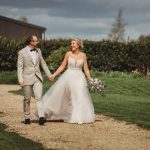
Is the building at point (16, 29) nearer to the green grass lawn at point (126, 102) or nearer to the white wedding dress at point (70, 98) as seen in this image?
the green grass lawn at point (126, 102)

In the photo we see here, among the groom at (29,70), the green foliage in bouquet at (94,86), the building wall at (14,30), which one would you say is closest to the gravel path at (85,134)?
the groom at (29,70)

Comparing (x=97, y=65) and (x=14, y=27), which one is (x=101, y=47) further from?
(x=14, y=27)

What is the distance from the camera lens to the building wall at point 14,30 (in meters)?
55.1

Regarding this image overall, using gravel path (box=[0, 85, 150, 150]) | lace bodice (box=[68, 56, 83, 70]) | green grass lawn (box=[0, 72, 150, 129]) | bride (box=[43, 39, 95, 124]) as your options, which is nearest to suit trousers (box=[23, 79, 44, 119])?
gravel path (box=[0, 85, 150, 150])

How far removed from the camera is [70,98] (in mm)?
14188

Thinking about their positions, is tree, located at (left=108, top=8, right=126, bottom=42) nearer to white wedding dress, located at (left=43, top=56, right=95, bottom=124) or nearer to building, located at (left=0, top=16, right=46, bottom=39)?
building, located at (left=0, top=16, right=46, bottom=39)

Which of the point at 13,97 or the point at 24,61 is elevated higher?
the point at 24,61

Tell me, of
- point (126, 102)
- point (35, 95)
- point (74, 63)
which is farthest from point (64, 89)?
point (126, 102)

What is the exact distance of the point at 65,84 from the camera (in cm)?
1422

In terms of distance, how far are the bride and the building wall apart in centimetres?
4099

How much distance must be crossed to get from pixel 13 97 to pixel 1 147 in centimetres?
1218

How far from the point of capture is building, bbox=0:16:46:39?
181 feet

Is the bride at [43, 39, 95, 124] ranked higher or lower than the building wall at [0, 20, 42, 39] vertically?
lower

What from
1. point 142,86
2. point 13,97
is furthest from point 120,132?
point 142,86
